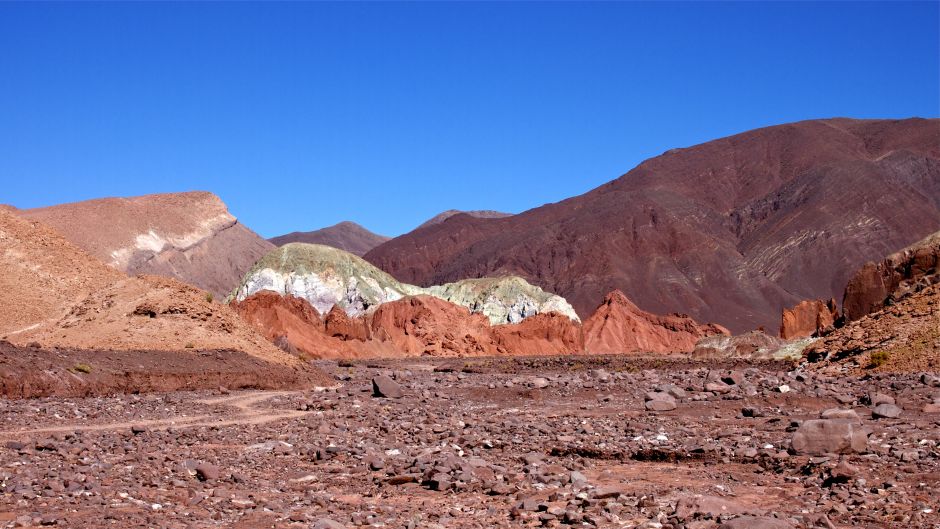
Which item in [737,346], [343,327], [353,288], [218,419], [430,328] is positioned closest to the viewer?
[218,419]

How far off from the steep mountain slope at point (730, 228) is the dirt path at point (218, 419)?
98.0 m

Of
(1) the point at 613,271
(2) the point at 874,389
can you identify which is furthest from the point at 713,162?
(2) the point at 874,389

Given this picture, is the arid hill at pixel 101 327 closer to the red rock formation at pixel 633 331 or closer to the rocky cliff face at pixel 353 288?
the rocky cliff face at pixel 353 288

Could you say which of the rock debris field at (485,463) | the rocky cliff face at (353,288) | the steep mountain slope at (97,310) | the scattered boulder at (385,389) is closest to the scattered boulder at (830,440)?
the rock debris field at (485,463)

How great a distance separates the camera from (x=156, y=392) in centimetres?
2472

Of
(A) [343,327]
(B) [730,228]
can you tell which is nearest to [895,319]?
(A) [343,327]

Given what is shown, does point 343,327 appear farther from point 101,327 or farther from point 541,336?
point 101,327

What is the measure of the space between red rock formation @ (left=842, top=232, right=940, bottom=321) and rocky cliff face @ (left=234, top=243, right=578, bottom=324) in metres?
47.7

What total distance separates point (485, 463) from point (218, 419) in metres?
8.27

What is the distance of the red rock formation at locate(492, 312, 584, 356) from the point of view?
7800 cm

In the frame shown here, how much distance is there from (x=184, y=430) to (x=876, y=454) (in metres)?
11.0

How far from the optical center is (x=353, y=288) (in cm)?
8994

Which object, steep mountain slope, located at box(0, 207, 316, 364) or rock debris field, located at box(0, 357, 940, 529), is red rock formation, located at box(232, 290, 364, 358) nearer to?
steep mountain slope, located at box(0, 207, 316, 364)

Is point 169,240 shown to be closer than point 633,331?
No
